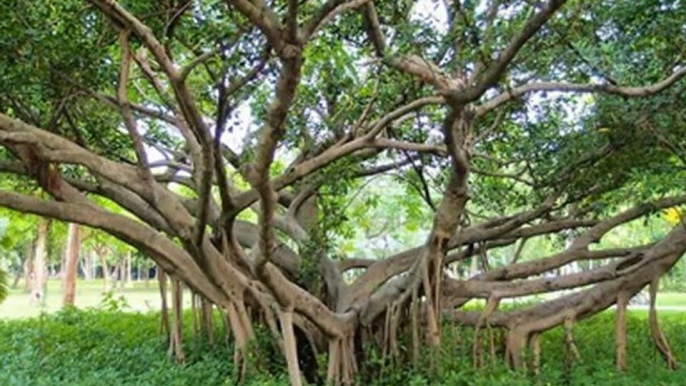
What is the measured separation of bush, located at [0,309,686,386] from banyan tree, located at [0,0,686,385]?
0.18 m

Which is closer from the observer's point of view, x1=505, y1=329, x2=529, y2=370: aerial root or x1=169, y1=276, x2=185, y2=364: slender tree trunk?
x1=505, y1=329, x2=529, y2=370: aerial root

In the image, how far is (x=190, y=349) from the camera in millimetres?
5918

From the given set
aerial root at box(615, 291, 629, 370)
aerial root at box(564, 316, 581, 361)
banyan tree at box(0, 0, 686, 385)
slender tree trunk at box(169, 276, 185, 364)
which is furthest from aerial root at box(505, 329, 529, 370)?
slender tree trunk at box(169, 276, 185, 364)

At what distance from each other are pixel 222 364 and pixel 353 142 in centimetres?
206

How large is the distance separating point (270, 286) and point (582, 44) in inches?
95.4

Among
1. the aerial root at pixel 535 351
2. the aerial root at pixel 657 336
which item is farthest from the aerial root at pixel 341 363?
the aerial root at pixel 657 336

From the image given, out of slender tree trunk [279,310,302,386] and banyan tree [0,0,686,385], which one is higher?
banyan tree [0,0,686,385]

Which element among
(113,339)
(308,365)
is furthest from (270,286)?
(113,339)

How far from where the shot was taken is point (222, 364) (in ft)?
17.7

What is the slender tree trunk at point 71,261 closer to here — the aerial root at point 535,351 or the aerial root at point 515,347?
the aerial root at point 515,347

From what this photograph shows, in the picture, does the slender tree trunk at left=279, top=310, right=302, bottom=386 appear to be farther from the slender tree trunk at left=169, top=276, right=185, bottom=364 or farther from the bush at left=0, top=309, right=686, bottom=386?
the slender tree trunk at left=169, top=276, right=185, bottom=364

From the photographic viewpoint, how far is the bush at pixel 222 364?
4773 millimetres

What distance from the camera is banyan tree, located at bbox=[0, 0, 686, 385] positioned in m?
3.75

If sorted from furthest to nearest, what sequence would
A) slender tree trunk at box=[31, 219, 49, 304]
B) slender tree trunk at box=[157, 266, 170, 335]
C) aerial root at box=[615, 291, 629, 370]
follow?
slender tree trunk at box=[31, 219, 49, 304] → slender tree trunk at box=[157, 266, 170, 335] → aerial root at box=[615, 291, 629, 370]
